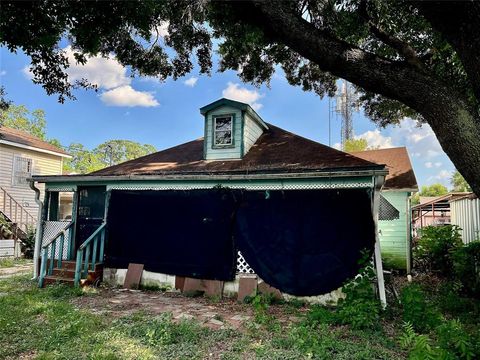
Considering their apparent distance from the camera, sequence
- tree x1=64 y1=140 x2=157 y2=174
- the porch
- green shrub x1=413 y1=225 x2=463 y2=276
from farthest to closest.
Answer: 1. tree x1=64 y1=140 x2=157 y2=174
2. green shrub x1=413 y1=225 x2=463 y2=276
3. the porch

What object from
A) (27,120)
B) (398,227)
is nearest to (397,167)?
(398,227)

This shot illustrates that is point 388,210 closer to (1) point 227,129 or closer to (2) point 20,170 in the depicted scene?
(1) point 227,129

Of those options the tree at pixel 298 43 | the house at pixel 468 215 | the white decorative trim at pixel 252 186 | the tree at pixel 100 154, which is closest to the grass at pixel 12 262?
the white decorative trim at pixel 252 186

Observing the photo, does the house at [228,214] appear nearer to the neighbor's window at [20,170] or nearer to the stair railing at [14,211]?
the stair railing at [14,211]

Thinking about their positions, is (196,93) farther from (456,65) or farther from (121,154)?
(121,154)

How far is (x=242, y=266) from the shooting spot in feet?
24.4

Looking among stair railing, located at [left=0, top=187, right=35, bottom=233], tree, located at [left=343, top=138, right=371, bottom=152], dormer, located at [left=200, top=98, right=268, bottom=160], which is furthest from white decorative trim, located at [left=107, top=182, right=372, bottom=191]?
tree, located at [left=343, top=138, right=371, bottom=152]

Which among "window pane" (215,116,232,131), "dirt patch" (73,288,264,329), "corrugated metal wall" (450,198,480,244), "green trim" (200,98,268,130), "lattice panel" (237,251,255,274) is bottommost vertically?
"dirt patch" (73,288,264,329)

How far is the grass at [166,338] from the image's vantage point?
422cm

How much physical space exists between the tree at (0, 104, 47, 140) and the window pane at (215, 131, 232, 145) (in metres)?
29.4

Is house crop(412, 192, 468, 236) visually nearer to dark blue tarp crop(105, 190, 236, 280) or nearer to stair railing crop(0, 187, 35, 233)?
dark blue tarp crop(105, 190, 236, 280)

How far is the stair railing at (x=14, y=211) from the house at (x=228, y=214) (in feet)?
25.5

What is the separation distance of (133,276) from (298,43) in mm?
6544

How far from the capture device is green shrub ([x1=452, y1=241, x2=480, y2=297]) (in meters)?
7.30
